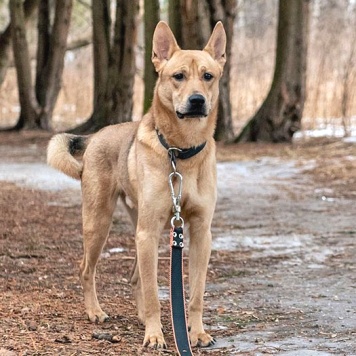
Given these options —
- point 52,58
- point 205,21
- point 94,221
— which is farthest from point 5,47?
point 94,221

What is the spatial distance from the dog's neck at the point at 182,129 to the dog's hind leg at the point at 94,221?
0.67 meters

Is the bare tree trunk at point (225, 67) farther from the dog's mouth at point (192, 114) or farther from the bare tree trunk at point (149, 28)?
the dog's mouth at point (192, 114)

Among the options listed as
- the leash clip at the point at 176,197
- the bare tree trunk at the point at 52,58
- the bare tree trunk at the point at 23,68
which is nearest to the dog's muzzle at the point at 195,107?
the leash clip at the point at 176,197

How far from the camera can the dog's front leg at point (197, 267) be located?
16.8 ft

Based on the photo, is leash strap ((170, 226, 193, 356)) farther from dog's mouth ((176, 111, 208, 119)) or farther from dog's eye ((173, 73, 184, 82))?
dog's eye ((173, 73, 184, 82))

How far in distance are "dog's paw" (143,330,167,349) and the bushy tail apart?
4.56ft

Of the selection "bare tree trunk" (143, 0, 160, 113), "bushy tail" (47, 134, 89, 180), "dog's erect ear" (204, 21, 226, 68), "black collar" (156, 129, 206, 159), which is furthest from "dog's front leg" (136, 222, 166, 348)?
"bare tree trunk" (143, 0, 160, 113)

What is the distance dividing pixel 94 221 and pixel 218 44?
4.51ft

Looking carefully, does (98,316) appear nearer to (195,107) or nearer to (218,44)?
(195,107)

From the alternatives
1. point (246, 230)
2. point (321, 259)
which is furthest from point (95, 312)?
point (246, 230)

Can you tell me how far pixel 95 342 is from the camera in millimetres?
5016

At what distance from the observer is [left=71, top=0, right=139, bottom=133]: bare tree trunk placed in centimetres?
1911

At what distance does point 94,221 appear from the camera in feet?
18.7

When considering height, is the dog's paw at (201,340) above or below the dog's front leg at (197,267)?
below
